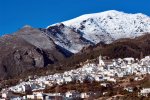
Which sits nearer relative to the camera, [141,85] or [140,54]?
[141,85]

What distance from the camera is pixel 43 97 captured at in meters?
109

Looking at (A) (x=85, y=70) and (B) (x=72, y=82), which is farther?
(A) (x=85, y=70)

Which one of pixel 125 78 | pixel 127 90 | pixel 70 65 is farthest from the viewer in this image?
pixel 70 65

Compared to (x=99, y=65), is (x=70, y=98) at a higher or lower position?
lower

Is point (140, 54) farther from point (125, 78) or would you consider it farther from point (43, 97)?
point (43, 97)

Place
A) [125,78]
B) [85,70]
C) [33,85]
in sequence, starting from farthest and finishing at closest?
[85,70] < [33,85] < [125,78]

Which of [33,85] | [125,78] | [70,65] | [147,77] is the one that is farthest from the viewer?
[70,65]

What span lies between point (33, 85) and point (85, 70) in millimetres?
21638

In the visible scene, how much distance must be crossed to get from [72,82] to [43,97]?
25.3 meters

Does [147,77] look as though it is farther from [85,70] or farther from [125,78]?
[85,70]

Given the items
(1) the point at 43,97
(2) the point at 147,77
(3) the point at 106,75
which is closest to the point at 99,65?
(3) the point at 106,75

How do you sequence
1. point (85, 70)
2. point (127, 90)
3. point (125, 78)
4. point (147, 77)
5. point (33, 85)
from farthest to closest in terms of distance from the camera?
point (85, 70)
point (33, 85)
point (125, 78)
point (147, 77)
point (127, 90)

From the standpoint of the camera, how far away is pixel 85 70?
156 meters

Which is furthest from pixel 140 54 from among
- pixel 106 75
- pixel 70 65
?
pixel 106 75
